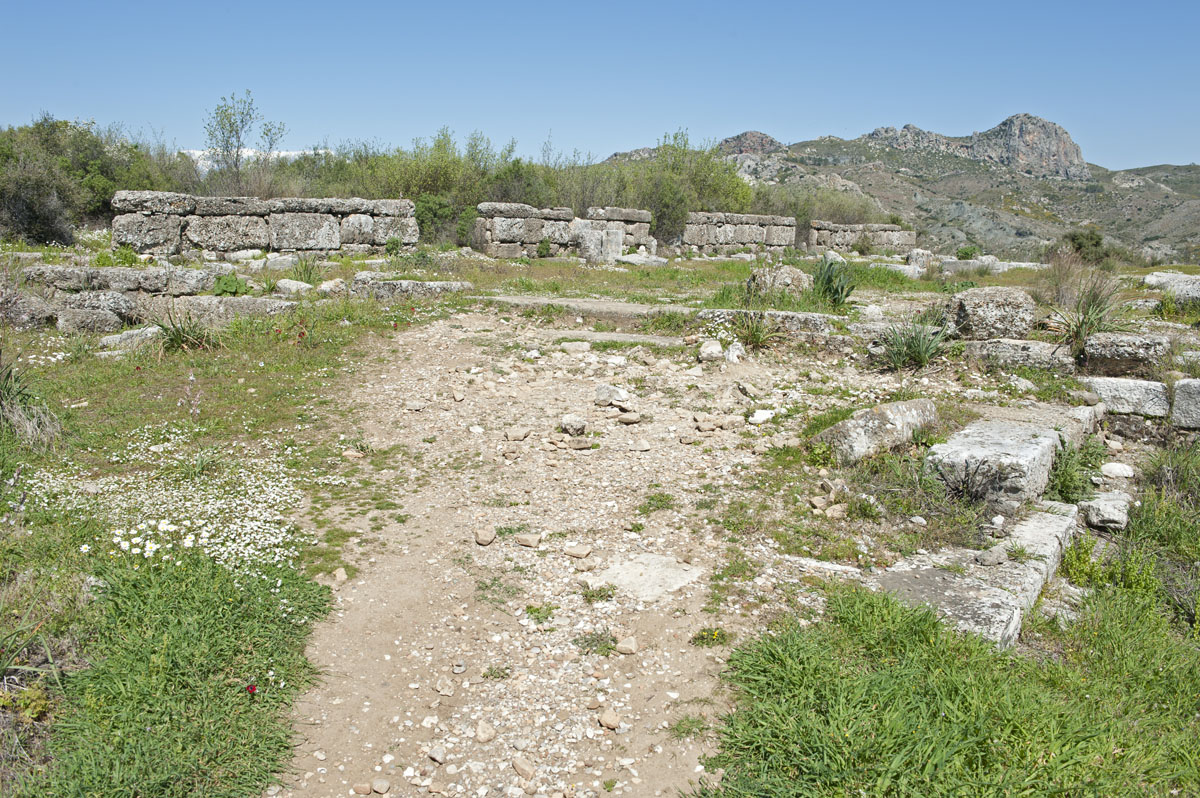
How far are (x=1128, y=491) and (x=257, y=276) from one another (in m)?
12.5

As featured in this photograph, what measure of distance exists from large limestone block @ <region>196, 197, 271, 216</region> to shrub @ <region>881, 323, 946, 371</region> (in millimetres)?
12151

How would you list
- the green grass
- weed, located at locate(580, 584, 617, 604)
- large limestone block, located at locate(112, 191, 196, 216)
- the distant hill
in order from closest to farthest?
the green grass, weed, located at locate(580, 584, 617, 604), large limestone block, located at locate(112, 191, 196, 216), the distant hill

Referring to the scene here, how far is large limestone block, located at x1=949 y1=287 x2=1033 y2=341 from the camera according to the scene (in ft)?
29.2

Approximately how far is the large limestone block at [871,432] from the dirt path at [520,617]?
801 millimetres

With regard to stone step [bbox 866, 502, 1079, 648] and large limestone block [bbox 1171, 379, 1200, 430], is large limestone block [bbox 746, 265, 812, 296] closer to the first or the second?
large limestone block [bbox 1171, 379, 1200, 430]

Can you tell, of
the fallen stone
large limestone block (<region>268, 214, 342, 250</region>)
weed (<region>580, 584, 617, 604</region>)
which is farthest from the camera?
large limestone block (<region>268, 214, 342, 250</region>)

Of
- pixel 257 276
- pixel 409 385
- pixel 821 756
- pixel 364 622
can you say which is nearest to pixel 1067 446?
pixel 821 756

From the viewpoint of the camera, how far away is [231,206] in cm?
1430

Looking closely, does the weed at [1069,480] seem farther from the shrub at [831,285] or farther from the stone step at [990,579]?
the shrub at [831,285]

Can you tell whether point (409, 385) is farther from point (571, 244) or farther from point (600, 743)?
point (571, 244)

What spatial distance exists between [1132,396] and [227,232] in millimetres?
14860

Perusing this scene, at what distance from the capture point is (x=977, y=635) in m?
3.80

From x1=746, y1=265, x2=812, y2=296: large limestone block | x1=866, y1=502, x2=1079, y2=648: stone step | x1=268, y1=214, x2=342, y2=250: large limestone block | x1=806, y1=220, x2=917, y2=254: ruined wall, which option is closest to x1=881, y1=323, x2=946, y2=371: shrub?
x1=746, y1=265, x2=812, y2=296: large limestone block

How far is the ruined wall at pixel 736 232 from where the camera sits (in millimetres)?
22831
